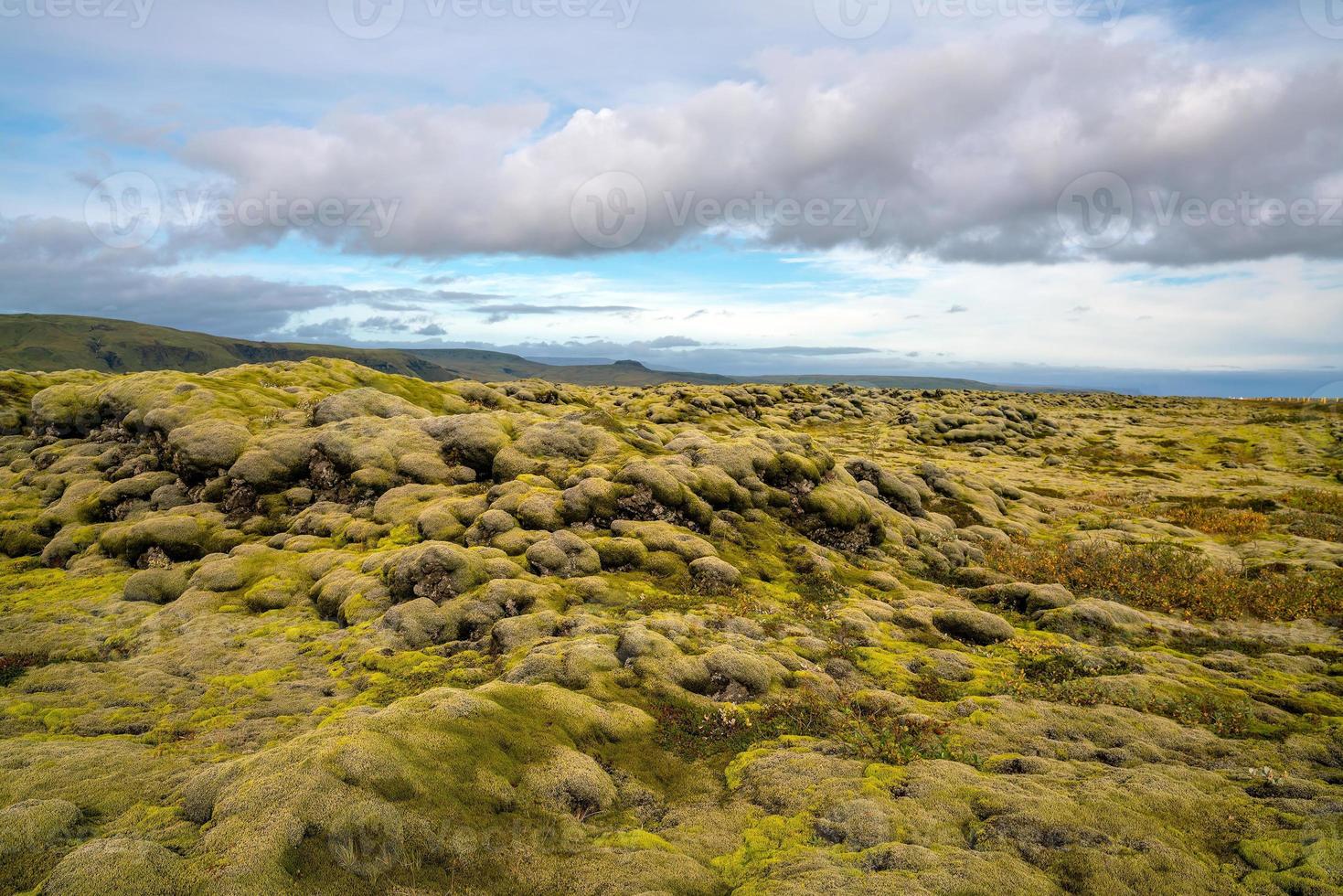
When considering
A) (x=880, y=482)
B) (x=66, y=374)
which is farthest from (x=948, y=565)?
(x=66, y=374)

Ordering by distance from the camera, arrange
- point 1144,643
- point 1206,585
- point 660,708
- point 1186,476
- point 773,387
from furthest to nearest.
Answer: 1. point 773,387
2. point 1186,476
3. point 1206,585
4. point 1144,643
5. point 660,708

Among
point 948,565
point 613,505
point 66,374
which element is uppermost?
point 66,374

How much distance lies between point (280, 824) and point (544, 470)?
25244mm

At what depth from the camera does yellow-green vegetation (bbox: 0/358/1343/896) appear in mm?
10750

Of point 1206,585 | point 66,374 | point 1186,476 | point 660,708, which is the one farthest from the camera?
point 1186,476

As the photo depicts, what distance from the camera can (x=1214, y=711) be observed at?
57.6ft

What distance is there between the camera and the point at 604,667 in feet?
60.9

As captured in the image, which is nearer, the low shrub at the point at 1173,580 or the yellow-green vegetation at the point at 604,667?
the yellow-green vegetation at the point at 604,667

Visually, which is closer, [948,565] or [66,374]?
[948,565]

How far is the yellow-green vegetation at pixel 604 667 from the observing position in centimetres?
1075

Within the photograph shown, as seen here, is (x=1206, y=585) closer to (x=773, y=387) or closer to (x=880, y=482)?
(x=880, y=482)

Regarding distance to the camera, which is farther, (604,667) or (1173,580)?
(1173,580)

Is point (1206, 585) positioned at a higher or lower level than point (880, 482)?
lower

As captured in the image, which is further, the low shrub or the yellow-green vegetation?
the low shrub
